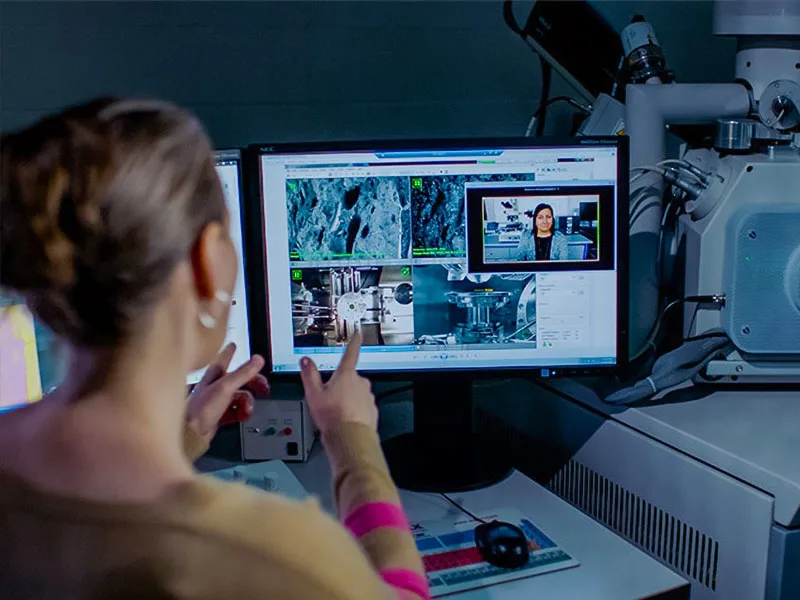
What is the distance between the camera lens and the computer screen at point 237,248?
1.11 meters

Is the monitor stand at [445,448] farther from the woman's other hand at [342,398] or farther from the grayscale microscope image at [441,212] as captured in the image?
the woman's other hand at [342,398]

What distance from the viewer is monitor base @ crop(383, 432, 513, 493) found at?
1142mm

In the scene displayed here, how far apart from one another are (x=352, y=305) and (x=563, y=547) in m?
0.42

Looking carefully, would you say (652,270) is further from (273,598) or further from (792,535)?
(273,598)

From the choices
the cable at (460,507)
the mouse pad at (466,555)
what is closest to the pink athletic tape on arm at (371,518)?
the mouse pad at (466,555)

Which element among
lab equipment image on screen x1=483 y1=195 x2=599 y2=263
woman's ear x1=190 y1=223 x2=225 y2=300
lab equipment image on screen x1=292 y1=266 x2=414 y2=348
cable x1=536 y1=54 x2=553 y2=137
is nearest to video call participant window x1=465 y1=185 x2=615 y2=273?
lab equipment image on screen x1=483 y1=195 x2=599 y2=263

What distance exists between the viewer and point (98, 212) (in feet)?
1.68

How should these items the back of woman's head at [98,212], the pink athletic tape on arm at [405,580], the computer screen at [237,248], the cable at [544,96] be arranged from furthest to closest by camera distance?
1. the cable at [544,96]
2. the computer screen at [237,248]
3. the pink athletic tape on arm at [405,580]
4. the back of woman's head at [98,212]

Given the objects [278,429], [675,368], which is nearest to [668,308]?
[675,368]

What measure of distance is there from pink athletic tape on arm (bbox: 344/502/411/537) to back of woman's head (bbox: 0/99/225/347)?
27 centimetres

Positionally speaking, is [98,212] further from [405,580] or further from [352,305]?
[352,305]

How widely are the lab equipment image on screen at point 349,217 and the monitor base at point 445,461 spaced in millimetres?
306

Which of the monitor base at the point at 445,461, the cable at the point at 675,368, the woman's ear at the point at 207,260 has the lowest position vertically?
the monitor base at the point at 445,461

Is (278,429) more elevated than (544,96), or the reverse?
(544,96)
